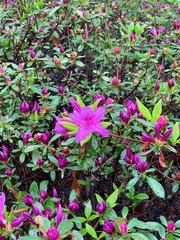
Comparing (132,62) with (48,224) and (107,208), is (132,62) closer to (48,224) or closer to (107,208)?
(107,208)

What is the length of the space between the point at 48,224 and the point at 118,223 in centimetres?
27

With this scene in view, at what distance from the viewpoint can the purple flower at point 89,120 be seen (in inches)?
50.0

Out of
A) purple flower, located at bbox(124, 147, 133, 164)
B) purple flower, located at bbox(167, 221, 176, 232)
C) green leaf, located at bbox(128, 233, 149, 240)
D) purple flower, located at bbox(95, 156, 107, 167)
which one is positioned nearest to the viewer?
green leaf, located at bbox(128, 233, 149, 240)

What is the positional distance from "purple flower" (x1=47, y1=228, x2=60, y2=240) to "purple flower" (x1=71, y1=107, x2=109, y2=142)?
0.32 metres

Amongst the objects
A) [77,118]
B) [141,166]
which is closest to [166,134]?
[141,166]

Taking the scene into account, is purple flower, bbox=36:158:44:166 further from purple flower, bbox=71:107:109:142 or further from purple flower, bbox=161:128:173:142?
purple flower, bbox=161:128:173:142

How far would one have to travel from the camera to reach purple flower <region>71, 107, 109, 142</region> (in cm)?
127

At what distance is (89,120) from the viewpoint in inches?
50.4

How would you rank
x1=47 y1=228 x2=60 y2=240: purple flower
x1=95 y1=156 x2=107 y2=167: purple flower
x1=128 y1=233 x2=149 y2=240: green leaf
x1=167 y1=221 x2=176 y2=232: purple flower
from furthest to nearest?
x1=95 y1=156 x2=107 y2=167: purple flower, x1=167 y1=221 x2=176 y2=232: purple flower, x1=128 y1=233 x2=149 y2=240: green leaf, x1=47 y1=228 x2=60 y2=240: purple flower

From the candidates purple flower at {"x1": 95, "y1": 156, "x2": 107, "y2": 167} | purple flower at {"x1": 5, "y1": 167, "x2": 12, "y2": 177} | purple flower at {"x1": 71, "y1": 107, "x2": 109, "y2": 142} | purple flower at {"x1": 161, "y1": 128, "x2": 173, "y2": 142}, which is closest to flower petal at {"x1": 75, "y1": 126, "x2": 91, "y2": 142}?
purple flower at {"x1": 71, "y1": 107, "x2": 109, "y2": 142}

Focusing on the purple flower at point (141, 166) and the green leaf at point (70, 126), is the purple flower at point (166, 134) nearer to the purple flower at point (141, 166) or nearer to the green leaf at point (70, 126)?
the purple flower at point (141, 166)

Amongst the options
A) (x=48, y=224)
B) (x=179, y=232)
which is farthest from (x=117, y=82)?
(x=48, y=224)

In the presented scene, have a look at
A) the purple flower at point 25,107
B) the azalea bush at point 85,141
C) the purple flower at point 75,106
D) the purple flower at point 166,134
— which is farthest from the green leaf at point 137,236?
the purple flower at point 25,107

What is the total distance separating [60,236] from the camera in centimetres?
111
